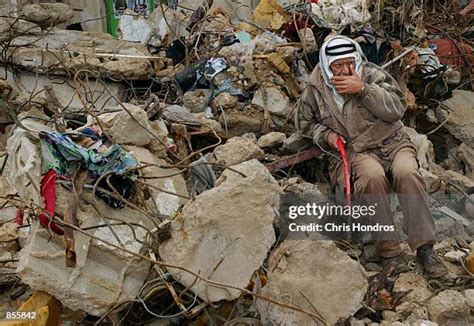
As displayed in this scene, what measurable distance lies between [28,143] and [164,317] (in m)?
1.18

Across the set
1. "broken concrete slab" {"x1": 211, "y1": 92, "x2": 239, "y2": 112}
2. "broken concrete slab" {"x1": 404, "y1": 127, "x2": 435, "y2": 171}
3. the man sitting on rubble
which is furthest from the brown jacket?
"broken concrete slab" {"x1": 211, "y1": 92, "x2": 239, "y2": 112}

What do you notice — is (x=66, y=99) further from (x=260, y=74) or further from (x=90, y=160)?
(x=90, y=160)

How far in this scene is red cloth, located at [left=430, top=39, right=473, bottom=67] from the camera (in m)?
7.71

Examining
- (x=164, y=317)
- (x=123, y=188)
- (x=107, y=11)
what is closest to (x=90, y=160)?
(x=123, y=188)

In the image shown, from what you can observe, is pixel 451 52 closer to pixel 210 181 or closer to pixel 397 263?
pixel 397 263

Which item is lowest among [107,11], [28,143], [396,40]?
[107,11]

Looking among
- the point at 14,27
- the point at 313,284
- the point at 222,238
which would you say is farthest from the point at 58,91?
the point at 313,284

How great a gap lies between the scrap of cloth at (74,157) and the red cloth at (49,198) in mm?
49

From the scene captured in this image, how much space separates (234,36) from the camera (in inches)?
283

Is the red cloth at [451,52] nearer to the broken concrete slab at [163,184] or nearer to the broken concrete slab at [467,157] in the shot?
the broken concrete slab at [467,157]

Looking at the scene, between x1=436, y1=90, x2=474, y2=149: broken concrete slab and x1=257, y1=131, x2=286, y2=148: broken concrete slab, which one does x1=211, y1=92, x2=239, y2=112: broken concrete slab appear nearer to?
x1=257, y1=131, x2=286, y2=148: broken concrete slab

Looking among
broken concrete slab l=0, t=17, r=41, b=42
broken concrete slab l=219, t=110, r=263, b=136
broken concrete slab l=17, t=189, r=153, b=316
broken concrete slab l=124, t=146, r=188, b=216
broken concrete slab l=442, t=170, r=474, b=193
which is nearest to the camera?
broken concrete slab l=17, t=189, r=153, b=316

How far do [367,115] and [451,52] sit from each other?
3458 mm

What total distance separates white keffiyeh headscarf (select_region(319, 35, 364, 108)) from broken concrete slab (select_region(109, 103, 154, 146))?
124 cm
